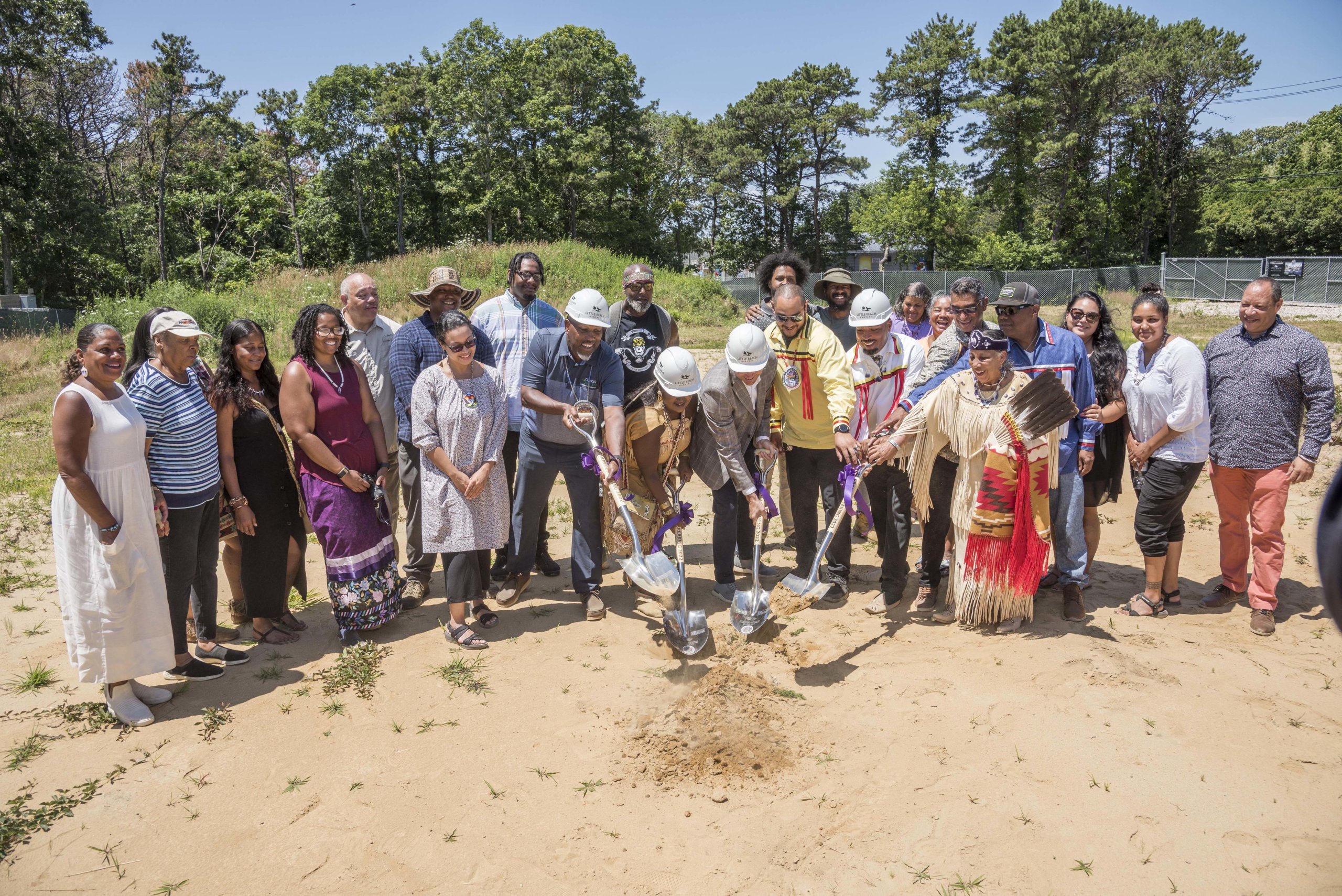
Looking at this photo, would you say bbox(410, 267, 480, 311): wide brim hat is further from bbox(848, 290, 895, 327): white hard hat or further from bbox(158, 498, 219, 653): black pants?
bbox(848, 290, 895, 327): white hard hat

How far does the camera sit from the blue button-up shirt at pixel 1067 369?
4.91 m

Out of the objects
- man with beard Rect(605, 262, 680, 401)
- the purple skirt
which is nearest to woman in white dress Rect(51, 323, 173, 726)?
the purple skirt

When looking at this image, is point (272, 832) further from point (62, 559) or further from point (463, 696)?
point (62, 559)

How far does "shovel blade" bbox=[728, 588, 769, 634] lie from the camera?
477 centimetres

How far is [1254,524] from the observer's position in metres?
4.99

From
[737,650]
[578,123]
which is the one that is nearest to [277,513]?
[737,650]

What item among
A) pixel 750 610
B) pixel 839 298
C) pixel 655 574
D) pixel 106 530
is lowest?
pixel 750 610

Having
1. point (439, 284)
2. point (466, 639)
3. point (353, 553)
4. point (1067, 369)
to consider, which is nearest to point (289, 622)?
point (353, 553)

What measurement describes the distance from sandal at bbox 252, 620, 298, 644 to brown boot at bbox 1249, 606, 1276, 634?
6.08 meters

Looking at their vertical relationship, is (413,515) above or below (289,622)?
above

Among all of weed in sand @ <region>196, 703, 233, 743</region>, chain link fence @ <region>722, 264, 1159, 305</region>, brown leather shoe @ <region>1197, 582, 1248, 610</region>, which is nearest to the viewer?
weed in sand @ <region>196, 703, 233, 743</region>

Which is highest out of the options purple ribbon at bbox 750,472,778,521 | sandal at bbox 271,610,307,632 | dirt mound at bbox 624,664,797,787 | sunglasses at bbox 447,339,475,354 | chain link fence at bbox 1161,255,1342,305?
chain link fence at bbox 1161,255,1342,305

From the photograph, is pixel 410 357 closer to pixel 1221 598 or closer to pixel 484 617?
pixel 484 617

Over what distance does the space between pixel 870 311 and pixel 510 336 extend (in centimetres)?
256
